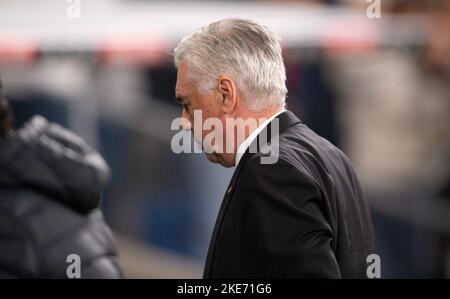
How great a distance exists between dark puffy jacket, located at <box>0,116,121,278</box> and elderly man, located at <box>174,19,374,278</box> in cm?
48

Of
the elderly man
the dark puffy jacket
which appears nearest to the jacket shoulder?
the dark puffy jacket

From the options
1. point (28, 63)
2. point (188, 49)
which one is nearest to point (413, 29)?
point (28, 63)

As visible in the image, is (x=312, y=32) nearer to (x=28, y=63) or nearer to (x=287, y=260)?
(x=28, y=63)

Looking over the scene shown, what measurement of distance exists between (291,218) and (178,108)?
13.6 feet

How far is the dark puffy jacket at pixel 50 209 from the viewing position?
9.23 ft

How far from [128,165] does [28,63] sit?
2.82 ft

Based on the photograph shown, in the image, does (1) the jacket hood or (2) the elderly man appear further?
(1) the jacket hood

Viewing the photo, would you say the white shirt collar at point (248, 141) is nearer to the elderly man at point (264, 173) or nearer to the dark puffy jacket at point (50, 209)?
the elderly man at point (264, 173)

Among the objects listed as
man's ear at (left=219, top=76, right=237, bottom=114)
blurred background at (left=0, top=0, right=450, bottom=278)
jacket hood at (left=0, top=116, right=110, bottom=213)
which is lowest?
blurred background at (left=0, top=0, right=450, bottom=278)

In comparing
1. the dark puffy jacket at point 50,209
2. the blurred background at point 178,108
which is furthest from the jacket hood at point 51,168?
the blurred background at point 178,108

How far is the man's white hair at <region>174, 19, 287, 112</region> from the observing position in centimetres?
251

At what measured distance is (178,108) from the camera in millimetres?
6387

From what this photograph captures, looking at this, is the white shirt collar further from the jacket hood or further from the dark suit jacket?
the jacket hood

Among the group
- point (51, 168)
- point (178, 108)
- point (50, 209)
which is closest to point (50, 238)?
point (50, 209)
